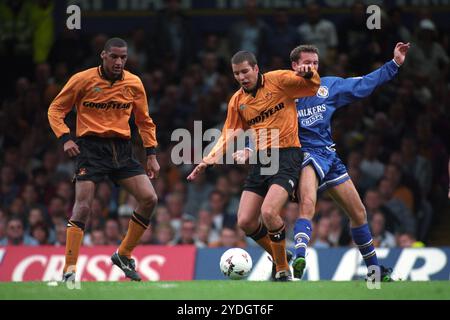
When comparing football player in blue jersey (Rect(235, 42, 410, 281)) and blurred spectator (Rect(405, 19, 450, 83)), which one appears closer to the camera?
football player in blue jersey (Rect(235, 42, 410, 281))

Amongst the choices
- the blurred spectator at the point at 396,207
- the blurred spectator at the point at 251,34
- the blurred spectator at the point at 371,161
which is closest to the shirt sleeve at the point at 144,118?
the blurred spectator at the point at 396,207

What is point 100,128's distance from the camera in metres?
12.1

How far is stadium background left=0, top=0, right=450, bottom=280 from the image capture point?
57.4 ft

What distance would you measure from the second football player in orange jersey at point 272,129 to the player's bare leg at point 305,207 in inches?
7.5

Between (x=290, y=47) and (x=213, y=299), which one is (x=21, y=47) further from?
(x=213, y=299)

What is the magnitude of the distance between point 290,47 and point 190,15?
2693 mm

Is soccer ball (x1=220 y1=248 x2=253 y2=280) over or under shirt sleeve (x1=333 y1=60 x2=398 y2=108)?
under

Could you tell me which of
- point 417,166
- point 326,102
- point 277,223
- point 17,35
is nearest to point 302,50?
point 326,102

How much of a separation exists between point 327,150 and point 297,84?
984 millimetres

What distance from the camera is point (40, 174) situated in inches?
755

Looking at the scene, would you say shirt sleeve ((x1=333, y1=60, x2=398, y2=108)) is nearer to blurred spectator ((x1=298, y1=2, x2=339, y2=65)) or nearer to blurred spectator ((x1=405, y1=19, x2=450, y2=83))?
blurred spectator ((x1=405, y1=19, x2=450, y2=83))

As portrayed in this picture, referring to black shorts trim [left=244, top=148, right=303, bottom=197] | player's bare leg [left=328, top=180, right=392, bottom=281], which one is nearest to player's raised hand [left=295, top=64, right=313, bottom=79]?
black shorts trim [left=244, top=148, right=303, bottom=197]

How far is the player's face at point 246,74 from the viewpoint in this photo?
38.8 ft

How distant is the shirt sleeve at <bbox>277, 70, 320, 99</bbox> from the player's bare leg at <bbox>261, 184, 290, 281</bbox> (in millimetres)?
1003
